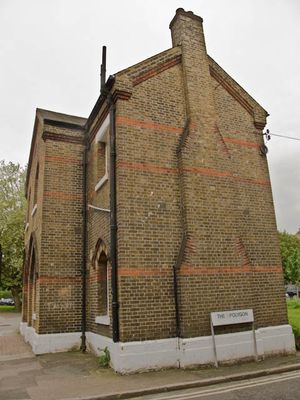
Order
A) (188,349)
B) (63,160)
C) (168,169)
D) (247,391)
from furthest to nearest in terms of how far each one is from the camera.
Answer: (63,160) → (168,169) → (188,349) → (247,391)

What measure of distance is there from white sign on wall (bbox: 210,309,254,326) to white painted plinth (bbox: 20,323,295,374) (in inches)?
13.0

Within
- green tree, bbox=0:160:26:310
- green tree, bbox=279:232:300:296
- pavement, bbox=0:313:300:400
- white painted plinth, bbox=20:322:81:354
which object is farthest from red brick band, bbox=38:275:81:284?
green tree, bbox=279:232:300:296

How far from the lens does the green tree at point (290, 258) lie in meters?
49.4

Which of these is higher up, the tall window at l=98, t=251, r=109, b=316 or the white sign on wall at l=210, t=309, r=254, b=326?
the tall window at l=98, t=251, r=109, b=316

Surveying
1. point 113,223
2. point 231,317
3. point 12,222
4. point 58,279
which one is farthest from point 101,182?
point 12,222

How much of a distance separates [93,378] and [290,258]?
47044mm

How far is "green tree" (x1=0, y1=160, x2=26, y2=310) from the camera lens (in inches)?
1209

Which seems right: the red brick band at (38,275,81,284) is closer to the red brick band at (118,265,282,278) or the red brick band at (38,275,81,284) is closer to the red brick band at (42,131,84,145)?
the red brick band at (118,265,282,278)

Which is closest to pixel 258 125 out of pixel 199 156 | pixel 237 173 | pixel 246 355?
pixel 237 173

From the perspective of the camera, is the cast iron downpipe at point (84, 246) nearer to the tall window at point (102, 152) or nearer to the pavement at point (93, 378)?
the pavement at point (93, 378)

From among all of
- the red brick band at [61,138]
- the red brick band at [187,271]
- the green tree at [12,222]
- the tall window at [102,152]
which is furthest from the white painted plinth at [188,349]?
the green tree at [12,222]

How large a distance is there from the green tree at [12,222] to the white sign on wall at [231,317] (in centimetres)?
2511

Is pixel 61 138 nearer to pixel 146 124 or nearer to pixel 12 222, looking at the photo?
pixel 146 124

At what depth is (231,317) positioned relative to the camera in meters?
9.17
